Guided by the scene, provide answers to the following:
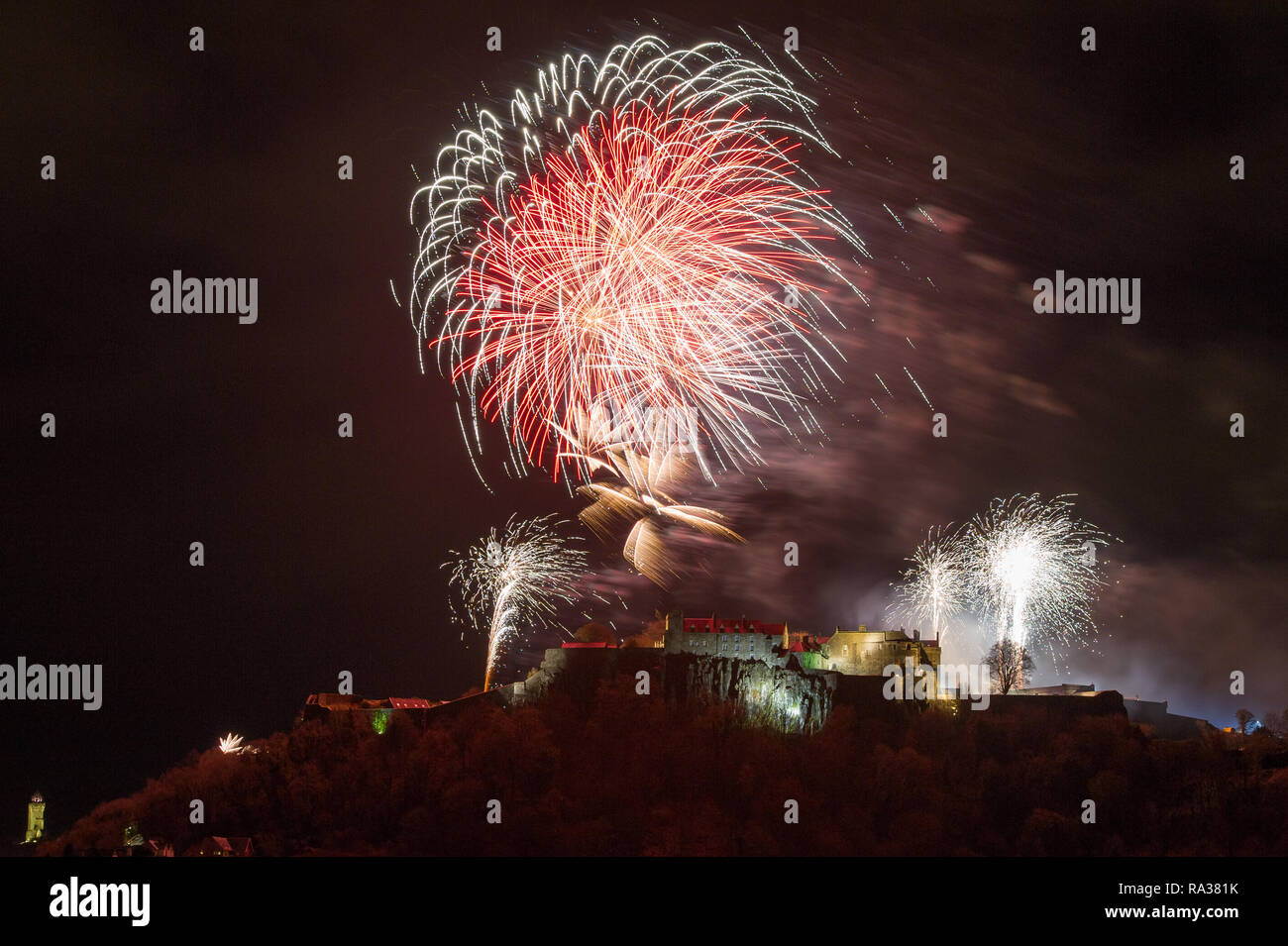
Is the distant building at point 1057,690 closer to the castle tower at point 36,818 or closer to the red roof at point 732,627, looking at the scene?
the red roof at point 732,627

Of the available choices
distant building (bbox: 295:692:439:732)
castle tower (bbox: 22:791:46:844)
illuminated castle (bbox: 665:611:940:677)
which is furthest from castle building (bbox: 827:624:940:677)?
castle tower (bbox: 22:791:46:844)

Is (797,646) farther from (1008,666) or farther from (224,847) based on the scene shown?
(224,847)

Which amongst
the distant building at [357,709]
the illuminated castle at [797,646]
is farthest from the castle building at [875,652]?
the distant building at [357,709]

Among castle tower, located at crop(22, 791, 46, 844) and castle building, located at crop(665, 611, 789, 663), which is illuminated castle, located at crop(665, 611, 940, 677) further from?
castle tower, located at crop(22, 791, 46, 844)

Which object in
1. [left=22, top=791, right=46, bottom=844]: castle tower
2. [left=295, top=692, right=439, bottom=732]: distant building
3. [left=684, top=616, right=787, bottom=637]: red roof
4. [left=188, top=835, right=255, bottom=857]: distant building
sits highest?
[left=684, top=616, right=787, bottom=637]: red roof

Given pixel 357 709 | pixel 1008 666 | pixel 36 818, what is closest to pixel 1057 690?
pixel 1008 666
